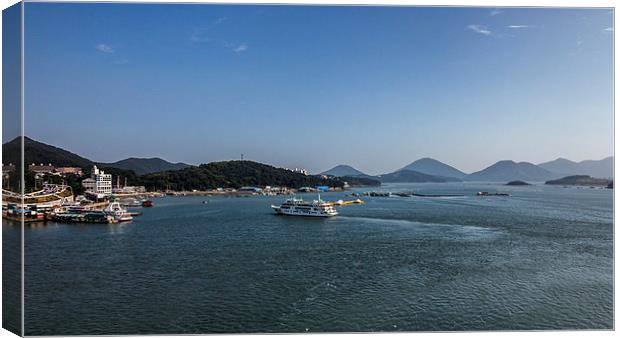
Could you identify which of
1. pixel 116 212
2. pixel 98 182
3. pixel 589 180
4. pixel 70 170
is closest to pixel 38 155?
pixel 70 170

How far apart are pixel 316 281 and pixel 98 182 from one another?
493 cm

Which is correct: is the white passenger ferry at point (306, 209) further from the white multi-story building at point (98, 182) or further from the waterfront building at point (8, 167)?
the waterfront building at point (8, 167)

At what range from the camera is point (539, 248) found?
529cm

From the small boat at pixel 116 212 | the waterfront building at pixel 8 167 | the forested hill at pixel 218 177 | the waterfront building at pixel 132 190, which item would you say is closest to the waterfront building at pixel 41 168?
the waterfront building at pixel 8 167

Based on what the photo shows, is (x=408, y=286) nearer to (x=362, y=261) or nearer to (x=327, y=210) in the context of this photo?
(x=362, y=261)

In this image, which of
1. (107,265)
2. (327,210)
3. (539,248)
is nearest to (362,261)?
(539,248)

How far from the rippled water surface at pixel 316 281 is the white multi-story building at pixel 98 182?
0.82 meters

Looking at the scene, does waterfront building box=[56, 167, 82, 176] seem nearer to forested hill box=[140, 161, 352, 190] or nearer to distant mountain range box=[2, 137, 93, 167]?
distant mountain range box=[2, 137, 93, 167]

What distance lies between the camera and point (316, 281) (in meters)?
3.96

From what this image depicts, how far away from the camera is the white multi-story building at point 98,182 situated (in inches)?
269

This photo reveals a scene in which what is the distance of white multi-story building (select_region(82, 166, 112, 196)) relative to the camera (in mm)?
6820

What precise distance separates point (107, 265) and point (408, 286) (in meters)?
3.19

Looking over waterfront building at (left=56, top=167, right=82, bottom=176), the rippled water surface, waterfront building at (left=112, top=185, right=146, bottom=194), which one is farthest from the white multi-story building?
the rippled water surface

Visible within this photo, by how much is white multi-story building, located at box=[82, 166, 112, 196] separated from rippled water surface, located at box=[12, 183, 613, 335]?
2.68ft
